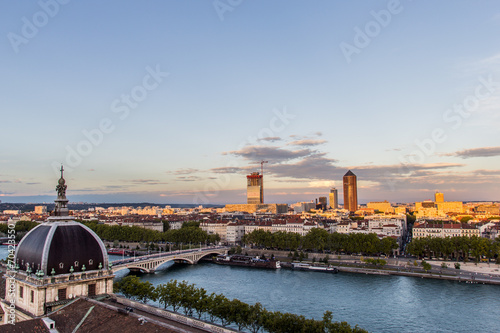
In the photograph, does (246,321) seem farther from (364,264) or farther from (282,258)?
(282,258)

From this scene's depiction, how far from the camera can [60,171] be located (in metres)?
25.5

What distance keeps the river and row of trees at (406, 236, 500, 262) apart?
1397 centimetres

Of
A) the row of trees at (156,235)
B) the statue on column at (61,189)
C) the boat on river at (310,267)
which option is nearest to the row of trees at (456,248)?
the boat on river at (310,267)

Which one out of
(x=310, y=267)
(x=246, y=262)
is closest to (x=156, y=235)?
(x=246, y=262)

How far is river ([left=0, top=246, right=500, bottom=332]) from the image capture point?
1555 inches

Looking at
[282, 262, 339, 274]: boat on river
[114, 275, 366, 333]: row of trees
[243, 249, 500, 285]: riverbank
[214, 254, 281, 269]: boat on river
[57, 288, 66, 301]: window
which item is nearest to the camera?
[57, 288, 66, 301]: window

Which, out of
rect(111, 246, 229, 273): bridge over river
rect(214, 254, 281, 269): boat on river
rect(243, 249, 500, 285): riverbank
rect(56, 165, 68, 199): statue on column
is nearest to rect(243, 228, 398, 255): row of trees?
rect(243, 249, 500, 285): riverbank

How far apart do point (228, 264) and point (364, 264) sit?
81.8 ft

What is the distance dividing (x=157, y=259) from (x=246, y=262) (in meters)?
17.7

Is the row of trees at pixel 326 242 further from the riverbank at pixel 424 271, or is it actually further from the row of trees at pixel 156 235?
the row of trees at pixel 156 235

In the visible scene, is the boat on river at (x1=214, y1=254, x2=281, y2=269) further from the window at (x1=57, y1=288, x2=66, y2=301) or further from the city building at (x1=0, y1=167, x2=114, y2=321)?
the window at (x1=57, y1=288, x2=66, y2=301)

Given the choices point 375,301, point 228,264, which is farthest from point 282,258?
point 375,301

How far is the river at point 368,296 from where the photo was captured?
3950 centimetres

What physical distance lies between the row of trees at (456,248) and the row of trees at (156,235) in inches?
1934
